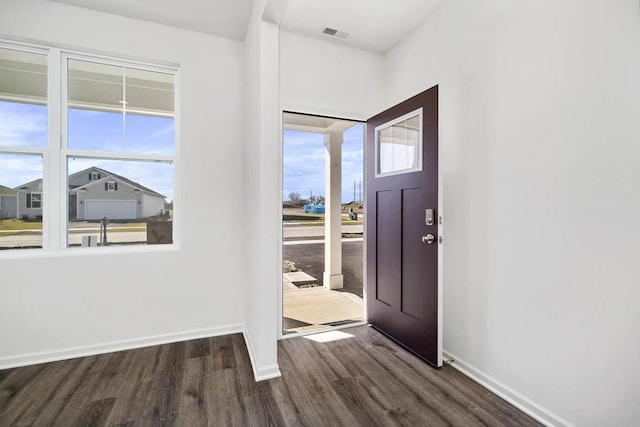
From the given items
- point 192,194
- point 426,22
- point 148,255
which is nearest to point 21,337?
point 148,255

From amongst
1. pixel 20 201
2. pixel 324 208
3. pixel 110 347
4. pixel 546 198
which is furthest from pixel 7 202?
pixel 324 208

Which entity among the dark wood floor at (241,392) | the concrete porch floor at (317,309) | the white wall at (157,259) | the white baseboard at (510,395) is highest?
the white wall at (157,259)

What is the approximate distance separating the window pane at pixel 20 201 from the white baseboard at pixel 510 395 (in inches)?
134

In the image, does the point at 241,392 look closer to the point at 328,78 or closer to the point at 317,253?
the point at 328,78

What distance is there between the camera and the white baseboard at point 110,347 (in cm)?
221

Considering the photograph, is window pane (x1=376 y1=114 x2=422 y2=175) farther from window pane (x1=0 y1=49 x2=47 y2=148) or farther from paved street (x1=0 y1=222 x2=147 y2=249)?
window pane (x1=0 y1=49 x2=47 y2=148)

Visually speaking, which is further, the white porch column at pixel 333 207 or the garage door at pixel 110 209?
the white porch column at pixel 333 207

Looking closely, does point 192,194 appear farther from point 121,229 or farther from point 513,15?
point 513,15

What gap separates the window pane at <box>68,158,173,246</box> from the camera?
8.07ft

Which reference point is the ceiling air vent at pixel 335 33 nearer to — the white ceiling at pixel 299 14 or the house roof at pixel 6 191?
the white ceiling at pixel 299 14

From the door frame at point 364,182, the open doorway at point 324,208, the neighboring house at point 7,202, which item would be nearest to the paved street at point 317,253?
the open doorway at point 324,208

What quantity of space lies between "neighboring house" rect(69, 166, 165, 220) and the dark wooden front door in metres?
2.07

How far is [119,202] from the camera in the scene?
2584 millimetres

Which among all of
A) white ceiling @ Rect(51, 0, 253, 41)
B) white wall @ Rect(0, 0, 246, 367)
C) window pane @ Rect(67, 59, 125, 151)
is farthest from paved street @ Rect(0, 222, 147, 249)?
white ceiling @ Rect(51, 0, 253, 41)
